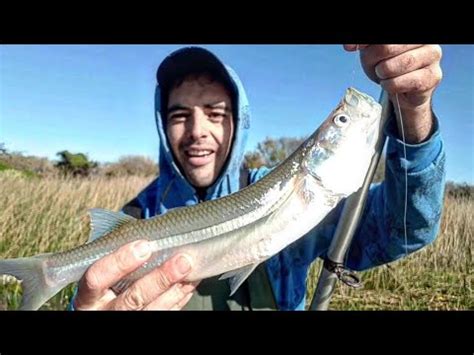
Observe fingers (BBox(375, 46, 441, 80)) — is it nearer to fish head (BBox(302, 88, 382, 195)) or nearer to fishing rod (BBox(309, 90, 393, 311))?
fish head (BBox(302, 88, 382, 195))

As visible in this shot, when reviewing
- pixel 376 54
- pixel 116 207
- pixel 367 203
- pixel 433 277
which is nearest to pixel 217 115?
pixel 367 203

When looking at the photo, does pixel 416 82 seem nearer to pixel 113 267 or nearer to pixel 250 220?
pixel 250 220

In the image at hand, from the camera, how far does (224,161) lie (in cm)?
274

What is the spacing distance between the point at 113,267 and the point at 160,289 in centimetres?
22

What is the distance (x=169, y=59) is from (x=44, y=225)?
3.06 metres

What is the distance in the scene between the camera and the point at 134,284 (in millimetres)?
1975

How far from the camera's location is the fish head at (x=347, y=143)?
5.53 ft

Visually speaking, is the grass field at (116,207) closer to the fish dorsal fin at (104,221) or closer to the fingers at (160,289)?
the fingers at (160,289)

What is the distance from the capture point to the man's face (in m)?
2.66

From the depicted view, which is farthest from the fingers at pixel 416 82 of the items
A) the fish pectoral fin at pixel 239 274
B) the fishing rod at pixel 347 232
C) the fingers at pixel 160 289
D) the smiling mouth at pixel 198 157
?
the smiling mouth at pixel 198 157

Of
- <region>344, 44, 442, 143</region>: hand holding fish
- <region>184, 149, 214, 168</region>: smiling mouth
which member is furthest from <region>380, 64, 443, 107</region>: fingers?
<region>184, 149, 214, 168</region>: smiling mouth

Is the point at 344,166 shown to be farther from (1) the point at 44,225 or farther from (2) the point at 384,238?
(1) the point at 44,225

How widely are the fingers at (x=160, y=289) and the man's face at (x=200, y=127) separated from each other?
835 millimetres
